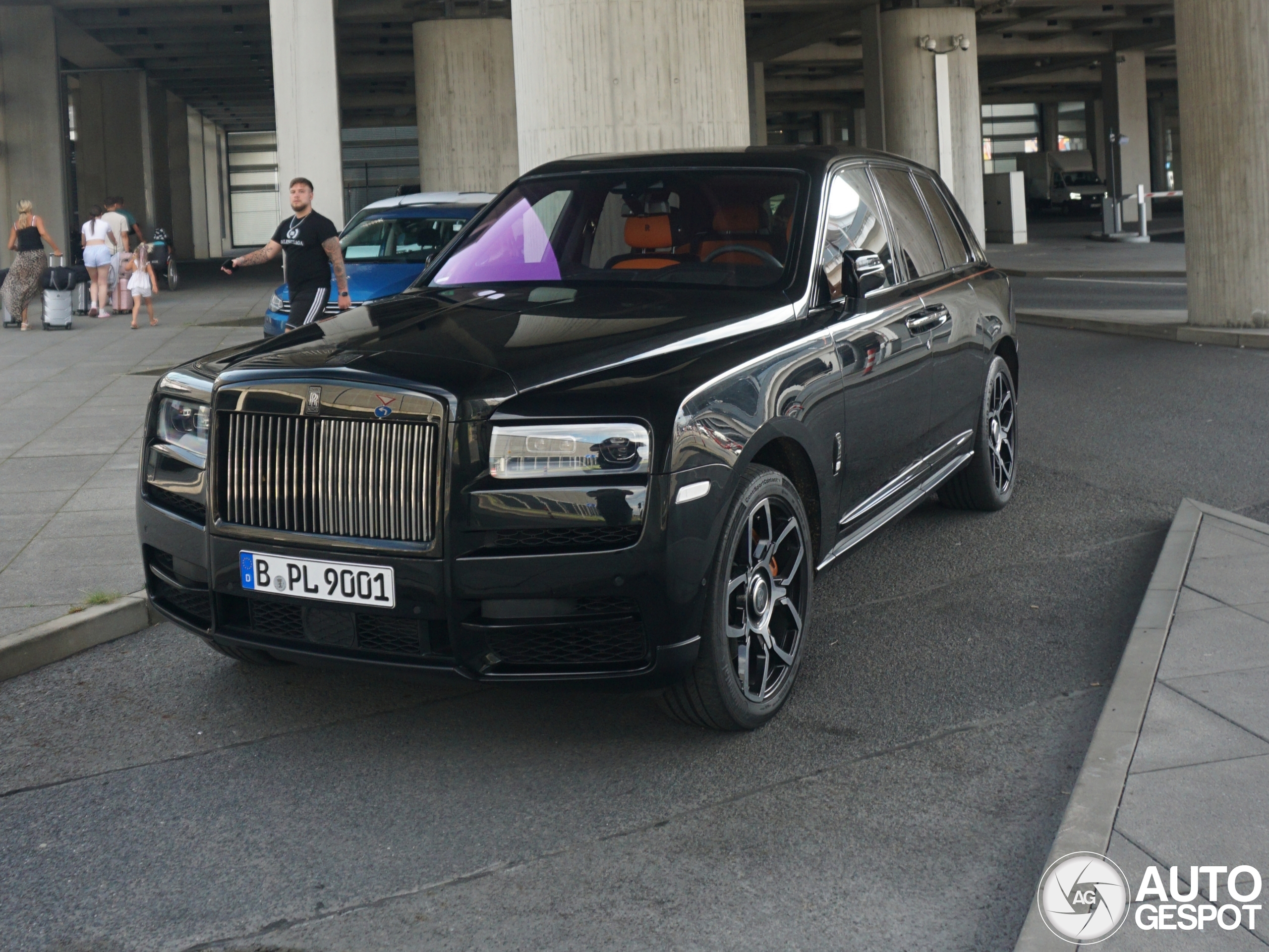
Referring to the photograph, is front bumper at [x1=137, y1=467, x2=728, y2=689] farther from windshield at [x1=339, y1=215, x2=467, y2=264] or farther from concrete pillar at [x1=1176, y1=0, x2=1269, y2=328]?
concrete pillar at [x1=1176, y1=0, x2=1269, y2=328]

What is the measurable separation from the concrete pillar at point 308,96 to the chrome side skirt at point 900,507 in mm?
18898

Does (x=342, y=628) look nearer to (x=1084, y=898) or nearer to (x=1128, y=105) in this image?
(x=1084, y=898)

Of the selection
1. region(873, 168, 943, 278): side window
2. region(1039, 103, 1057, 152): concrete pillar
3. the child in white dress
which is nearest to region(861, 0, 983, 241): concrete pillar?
the child in white dress

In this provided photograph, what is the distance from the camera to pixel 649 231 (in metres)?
5.36

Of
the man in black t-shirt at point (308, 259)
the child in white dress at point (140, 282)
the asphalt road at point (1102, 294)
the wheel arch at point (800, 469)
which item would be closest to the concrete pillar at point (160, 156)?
the child in white dress at point (140, 282)

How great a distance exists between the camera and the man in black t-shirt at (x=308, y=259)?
12414 mm

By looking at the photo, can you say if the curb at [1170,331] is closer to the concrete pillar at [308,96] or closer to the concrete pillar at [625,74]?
the concrete pillar at [625,74]

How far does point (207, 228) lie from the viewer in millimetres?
55219

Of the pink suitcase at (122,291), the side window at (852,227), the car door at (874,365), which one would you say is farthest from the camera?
the pink suitcase at (122,291)

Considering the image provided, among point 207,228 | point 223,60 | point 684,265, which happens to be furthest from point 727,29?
point 207,228

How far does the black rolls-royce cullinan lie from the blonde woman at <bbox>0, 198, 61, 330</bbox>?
16.9m

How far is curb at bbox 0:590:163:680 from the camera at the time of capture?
16.8 feet

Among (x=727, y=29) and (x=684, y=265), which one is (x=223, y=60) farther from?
(x=684, y=265)

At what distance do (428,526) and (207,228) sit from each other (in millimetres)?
54816
